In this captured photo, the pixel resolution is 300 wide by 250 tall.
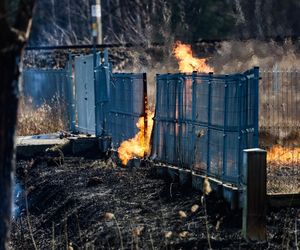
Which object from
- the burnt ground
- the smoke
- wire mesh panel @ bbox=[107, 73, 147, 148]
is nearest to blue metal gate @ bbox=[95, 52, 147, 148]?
wire mesh panel @ bbox=[107, 73, 147, 148]

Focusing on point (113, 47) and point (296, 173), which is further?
point (113, 47)

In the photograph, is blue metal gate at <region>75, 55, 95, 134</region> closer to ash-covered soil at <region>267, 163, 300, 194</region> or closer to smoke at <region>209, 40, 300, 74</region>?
smoke at <region>209, 40, 300, 74</region>

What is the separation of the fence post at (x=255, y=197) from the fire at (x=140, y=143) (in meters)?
5.32

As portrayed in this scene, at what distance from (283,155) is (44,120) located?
32.1 ft

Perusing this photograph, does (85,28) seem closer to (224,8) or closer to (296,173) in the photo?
(224,8)

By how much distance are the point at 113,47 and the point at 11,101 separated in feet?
83.6

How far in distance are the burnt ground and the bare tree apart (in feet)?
6.27

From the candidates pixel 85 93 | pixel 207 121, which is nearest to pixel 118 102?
pixel 85 93

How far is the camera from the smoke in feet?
75.2

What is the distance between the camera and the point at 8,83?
16.5 ft

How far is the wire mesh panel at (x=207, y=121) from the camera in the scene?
31.9 feet

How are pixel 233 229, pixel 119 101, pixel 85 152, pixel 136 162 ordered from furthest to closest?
1. pixel 85 152
2. pixel 119 101
3. pixel 136 162
4. pixel 233 229

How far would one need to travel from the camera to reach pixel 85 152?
55.1 ft

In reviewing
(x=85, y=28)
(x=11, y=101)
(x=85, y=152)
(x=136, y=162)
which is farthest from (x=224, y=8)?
(x=11, y=101)
